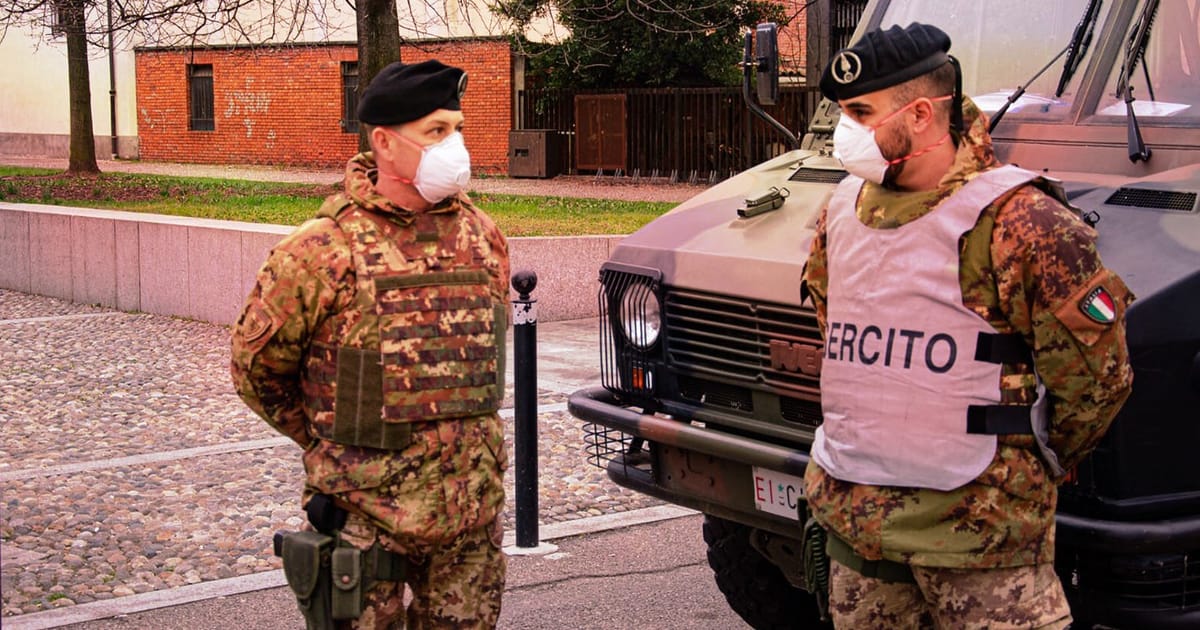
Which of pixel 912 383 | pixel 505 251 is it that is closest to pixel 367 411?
pixel 505 251

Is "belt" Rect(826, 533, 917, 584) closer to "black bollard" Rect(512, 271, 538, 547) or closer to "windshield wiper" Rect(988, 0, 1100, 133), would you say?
"windshield wiper" Rect(988, 0, 1100, 133)

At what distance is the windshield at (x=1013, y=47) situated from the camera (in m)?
5.14

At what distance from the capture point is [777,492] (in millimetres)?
4543

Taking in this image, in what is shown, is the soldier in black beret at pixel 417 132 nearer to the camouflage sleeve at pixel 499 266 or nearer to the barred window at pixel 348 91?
the camouflage sleeve at pixel 499 266

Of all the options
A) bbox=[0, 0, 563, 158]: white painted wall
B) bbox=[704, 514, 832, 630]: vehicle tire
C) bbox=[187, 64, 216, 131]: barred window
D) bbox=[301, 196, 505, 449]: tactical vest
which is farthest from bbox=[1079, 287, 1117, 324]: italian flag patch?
bbox=[187, 64, 216, 131]: barred window

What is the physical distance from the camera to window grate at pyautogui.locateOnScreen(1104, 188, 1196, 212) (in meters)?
4.19

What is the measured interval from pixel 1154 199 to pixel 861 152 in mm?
1222

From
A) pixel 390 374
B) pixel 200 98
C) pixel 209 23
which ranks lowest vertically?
pixel 390 374

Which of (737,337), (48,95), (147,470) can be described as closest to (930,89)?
(737,337)

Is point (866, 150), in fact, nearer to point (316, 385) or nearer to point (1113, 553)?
point (1113, 553)

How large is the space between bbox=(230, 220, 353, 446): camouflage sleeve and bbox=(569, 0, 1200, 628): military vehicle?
56.8 inches

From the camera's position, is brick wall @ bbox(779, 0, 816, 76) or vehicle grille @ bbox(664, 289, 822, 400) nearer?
vehicle grille @ bbox(664, 289, 822, 400)

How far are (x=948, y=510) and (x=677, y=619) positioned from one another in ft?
8.09

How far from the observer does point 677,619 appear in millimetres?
5703
